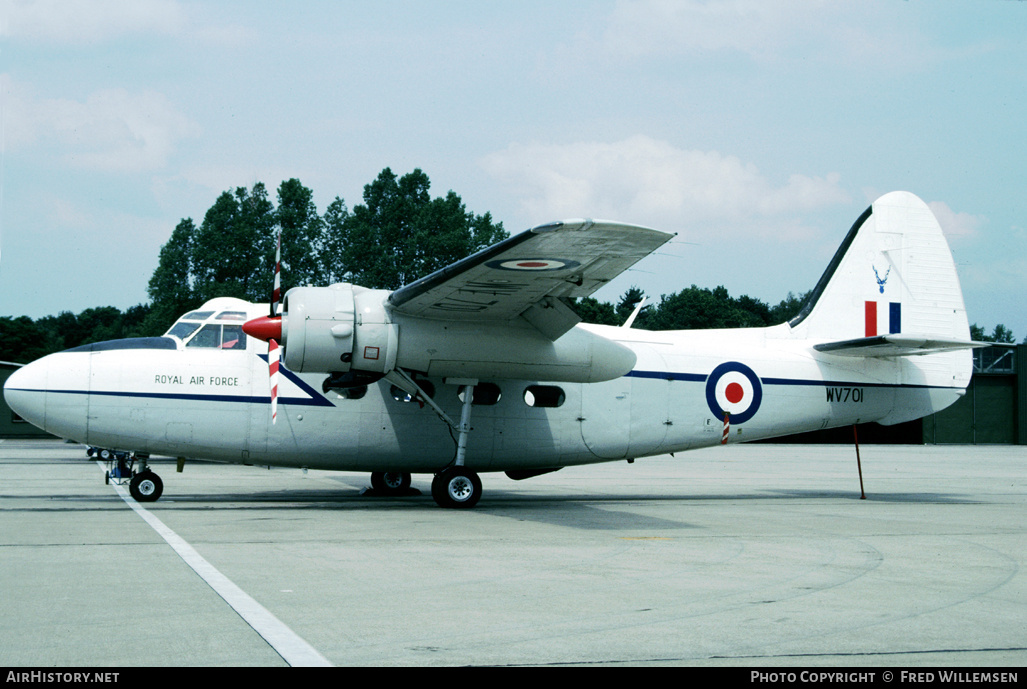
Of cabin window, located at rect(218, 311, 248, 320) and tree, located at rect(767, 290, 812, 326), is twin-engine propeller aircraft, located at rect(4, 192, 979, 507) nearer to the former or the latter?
cabin window, located at rect(218, 311, 248, 320)

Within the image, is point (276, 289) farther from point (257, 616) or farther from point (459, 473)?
point (257, 616)

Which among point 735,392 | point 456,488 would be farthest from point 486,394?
point 735,392

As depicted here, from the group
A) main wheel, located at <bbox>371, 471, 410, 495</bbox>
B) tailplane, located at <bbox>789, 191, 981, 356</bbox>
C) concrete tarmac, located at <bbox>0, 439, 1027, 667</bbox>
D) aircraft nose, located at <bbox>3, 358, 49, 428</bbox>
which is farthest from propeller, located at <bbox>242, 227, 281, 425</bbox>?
tailplane, located at <bbox>789, 191, 981, 356</bbox>

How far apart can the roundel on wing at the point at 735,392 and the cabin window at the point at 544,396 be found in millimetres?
2639

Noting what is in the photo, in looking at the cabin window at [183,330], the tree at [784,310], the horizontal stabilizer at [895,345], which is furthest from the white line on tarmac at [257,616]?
the tree at [784,310]

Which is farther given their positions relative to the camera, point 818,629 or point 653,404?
point 653,404

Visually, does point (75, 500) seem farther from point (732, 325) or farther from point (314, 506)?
point (732, 325)

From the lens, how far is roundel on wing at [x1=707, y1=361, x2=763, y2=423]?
15.4m

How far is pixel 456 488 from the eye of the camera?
13.5 meters

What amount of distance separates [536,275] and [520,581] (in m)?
4.88

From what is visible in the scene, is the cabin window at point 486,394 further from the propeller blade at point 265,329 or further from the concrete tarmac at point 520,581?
the propeller blade at point 265,329

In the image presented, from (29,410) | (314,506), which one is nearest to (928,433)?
(314,506)

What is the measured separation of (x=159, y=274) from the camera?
201 ft
